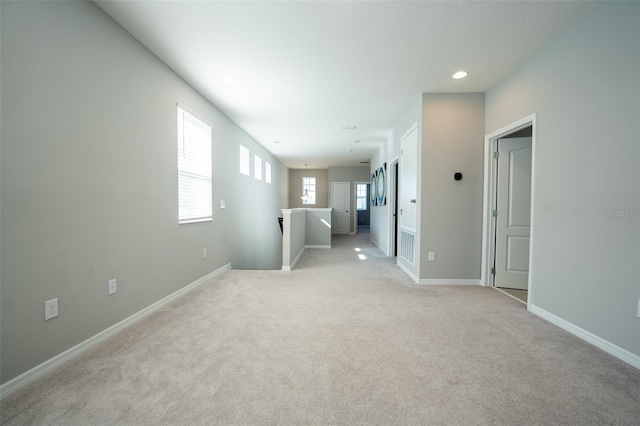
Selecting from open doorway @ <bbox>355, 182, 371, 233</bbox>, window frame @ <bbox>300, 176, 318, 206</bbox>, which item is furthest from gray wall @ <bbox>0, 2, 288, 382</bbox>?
open doorway @ <bbox>355, 182, 371, 233</bbox>

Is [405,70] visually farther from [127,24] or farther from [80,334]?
[80,334]

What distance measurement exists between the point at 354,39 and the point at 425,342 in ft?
8.79

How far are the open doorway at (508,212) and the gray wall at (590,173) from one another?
2.55 ft

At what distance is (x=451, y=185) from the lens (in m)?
3.68

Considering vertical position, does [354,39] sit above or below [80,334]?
above

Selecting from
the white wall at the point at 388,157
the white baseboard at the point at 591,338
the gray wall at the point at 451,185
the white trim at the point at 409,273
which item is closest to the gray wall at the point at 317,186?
the white wall at the point at 388,157

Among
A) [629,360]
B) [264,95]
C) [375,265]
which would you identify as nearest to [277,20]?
[264,95]

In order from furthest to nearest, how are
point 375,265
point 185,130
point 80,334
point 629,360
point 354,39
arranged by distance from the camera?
1. point 375,265
2. point 185,130
3. point 354,39
4. point 80,334
5. point 629,360

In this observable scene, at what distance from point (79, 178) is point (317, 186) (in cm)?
948

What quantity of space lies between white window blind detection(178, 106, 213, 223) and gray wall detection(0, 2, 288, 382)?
0.18m

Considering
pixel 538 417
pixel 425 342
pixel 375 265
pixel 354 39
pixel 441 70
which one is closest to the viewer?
pixel 538 417

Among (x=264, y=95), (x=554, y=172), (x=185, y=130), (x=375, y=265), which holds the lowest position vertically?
(x=375, y=265)

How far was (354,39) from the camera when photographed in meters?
2.45

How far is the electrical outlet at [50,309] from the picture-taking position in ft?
5.62
